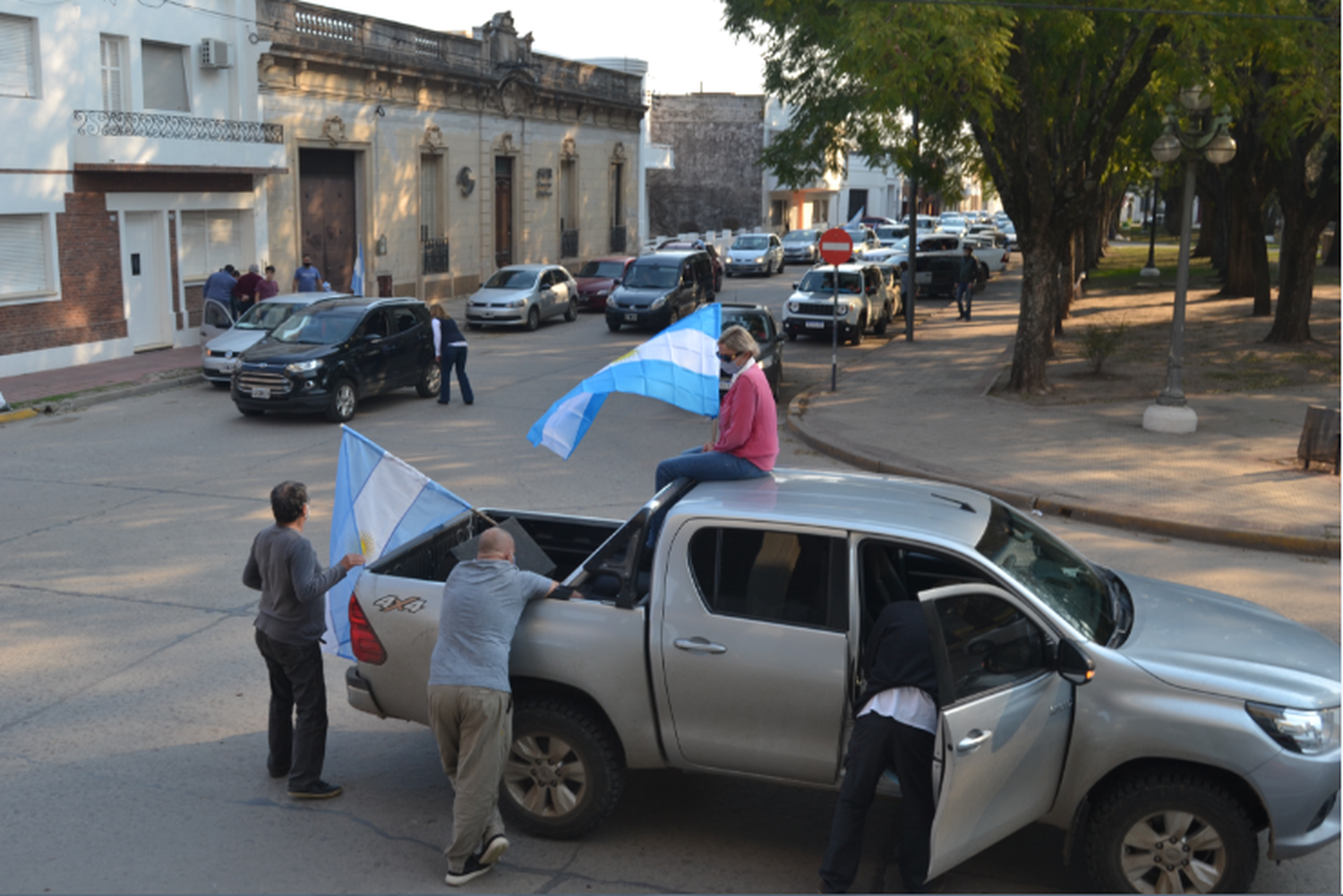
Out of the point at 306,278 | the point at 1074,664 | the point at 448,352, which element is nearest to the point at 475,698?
the point at 1074,664

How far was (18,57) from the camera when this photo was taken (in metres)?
21.0

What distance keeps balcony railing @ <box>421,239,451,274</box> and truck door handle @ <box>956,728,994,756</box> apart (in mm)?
32233

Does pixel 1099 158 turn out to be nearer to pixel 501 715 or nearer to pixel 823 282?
pixel 823 282

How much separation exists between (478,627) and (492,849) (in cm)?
102

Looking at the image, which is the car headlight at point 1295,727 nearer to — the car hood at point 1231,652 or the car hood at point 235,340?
the car hood at point 1231,652

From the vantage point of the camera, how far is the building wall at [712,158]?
219 feet

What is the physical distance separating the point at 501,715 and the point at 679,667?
847mm

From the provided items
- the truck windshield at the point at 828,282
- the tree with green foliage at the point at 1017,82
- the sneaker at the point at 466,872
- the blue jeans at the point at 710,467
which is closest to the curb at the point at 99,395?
the tree with green foliage at the point at 1017,82

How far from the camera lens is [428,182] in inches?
1421

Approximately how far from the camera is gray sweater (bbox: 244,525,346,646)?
6070 mm

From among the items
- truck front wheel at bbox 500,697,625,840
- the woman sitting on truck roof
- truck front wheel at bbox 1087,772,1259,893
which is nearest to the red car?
the woman sitting on truck roof

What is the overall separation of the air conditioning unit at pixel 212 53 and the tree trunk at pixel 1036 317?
58.8 ft

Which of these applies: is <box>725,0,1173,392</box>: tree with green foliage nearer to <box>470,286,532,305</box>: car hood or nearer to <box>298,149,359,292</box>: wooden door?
<box>470,286,532,305</box>: car hood

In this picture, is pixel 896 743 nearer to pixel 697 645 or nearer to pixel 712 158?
pixel 697 645
